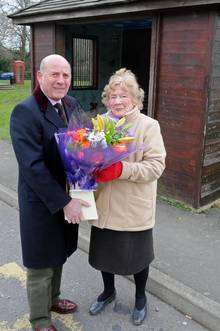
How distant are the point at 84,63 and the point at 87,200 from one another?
7.11 meters

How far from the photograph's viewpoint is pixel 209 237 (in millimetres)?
4500

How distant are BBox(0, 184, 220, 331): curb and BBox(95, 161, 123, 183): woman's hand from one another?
54.1 inches

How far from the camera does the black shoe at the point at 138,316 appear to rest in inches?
124

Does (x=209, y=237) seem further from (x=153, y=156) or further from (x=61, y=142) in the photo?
(x=61, y=142)

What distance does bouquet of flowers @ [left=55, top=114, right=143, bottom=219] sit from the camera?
2.40 meters

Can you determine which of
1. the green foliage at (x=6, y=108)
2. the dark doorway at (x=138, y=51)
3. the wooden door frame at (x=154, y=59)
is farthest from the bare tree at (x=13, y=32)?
the wooden door frame at (x=154, y=59)

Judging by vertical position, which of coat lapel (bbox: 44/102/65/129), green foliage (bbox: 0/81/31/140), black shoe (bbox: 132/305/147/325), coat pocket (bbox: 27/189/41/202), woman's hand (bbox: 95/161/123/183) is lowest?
black shoe (bbox: 132/305/147/325)

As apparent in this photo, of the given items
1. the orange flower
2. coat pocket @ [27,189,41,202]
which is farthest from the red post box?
the orange flower

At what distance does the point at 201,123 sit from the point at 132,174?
8.76 feet

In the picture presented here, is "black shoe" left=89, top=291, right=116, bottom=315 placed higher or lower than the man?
lower

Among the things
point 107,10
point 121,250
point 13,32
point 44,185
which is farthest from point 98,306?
point 13,32

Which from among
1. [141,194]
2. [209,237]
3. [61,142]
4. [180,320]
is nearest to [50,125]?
[61,142]

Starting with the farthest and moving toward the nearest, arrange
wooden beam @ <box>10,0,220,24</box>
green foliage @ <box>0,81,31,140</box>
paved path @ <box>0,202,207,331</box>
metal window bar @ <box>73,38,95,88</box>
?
1. green foliage @ <box>0,81,31,140</box>
2. metal window bar @ <box>73,38,95,88</box>
3. wooden beam @ <box>10,0,220,24</box>
4. paved path @ <box>0,202,207,331</box>

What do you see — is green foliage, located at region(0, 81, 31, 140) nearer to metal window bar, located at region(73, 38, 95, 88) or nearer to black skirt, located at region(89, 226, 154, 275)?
metal window bar, located at region(73, 38, 95, 88)
